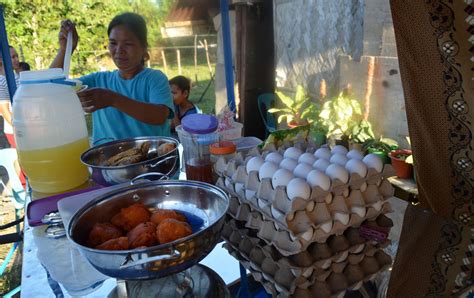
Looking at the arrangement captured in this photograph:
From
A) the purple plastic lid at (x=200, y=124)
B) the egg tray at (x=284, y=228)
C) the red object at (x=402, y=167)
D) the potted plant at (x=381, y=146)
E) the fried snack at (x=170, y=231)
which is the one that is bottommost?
the red object at (x=402, y=167)

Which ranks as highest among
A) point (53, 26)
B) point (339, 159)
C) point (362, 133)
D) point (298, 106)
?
point (53, 26)

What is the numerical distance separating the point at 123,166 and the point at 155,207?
208 mm

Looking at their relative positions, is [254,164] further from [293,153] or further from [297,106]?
[297,106]

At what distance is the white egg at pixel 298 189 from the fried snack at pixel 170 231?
216mm

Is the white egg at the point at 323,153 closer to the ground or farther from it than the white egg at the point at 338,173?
farther from it

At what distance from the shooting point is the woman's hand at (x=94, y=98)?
4.17 ft

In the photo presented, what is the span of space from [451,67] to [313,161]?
1.82ft

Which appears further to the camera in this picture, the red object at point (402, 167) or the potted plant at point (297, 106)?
the potted plant at point (297, 106)

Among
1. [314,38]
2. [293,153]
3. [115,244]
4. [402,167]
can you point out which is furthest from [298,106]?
[115,244]

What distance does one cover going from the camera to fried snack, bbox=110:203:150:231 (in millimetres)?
780

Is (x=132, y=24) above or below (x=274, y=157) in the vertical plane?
above

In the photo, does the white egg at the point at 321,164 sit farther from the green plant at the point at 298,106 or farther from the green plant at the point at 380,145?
the green plant at the point at 298,106

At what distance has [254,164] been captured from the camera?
843mm

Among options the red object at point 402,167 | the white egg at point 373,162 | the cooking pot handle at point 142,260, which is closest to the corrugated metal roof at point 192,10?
the red object at point 402,167
